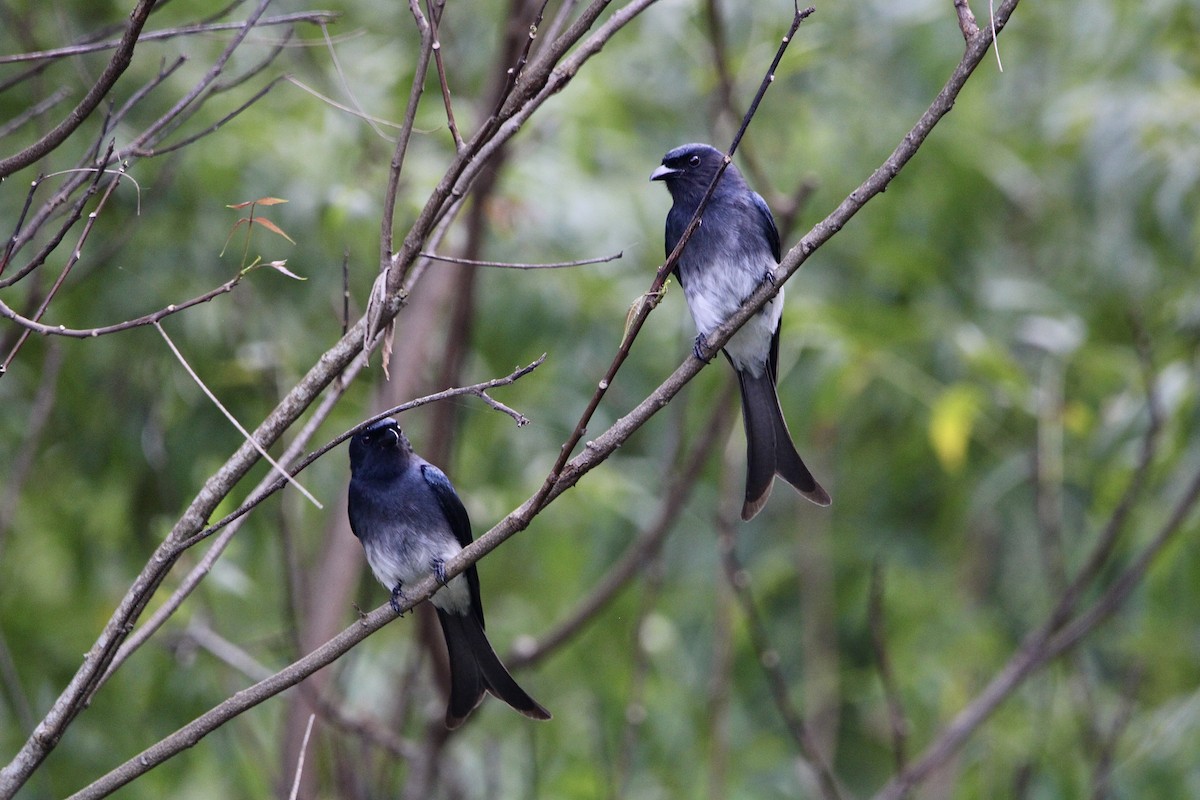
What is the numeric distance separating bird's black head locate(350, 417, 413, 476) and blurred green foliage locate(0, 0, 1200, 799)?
Result: 384 mm

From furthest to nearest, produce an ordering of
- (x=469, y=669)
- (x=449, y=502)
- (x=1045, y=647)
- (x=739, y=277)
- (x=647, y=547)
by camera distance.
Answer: (x=647, y=547) < (x=1045, y=647) < (x=449, y=502) < (x=739, y=277) < (x=469, y=669)

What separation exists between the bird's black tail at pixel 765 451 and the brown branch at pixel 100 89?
5.60 feet

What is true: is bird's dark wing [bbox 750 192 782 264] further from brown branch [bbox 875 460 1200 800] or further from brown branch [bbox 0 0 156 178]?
brown branch [bbox 0 0 156 178]

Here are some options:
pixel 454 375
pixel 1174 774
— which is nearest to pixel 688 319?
pixel 454 375

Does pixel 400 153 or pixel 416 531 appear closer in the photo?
pixel 400 153

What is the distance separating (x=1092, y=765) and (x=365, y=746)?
2671mm

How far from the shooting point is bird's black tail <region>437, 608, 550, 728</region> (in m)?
3.62

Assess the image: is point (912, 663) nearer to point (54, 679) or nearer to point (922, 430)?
point (922, 430)

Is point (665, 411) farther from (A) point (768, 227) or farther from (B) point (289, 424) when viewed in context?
(B) point (289, 424)

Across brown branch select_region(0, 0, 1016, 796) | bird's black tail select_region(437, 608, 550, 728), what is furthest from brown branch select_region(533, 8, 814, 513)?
bird's black tail select_region(437, 608, 550, 728)

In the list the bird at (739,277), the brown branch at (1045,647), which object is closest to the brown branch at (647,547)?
the bird at (739,277)

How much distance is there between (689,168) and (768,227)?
365mm

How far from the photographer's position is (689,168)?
14.3 feet

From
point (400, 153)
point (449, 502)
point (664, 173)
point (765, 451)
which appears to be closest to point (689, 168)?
point (664, 173)
